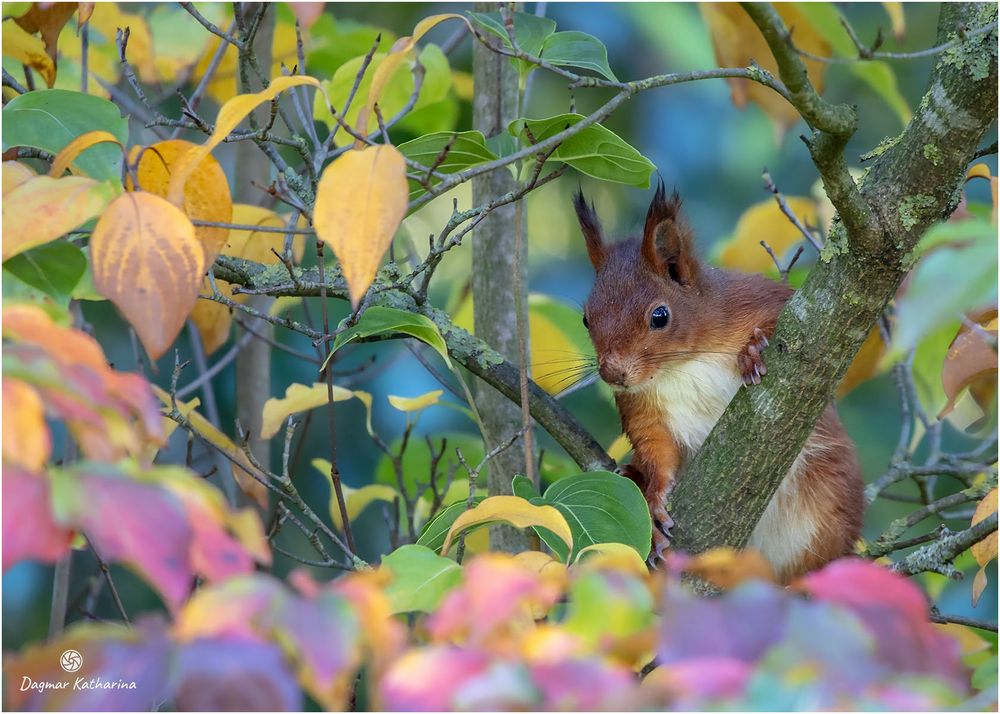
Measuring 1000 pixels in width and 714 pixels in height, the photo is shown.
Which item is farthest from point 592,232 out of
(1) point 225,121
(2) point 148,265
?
(2) point 148,265

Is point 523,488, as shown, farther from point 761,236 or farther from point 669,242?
point 761,236

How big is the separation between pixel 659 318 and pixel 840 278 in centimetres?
68

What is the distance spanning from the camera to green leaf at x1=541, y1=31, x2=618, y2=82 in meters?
1.40

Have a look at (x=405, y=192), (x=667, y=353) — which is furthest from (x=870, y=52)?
(x=667, y=353)

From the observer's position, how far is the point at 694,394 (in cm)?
214

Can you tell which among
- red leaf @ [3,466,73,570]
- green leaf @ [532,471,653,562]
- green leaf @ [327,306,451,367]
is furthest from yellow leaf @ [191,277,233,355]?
red leaf @ [3,466,73,570]

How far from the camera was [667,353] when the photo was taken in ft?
6.90

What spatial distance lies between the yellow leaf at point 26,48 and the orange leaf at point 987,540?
1469 mm

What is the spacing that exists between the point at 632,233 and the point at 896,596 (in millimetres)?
1834

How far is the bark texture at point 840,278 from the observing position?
4.42 feet

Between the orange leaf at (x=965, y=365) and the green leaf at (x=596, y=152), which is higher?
the green leaf at (x=596, y=152)

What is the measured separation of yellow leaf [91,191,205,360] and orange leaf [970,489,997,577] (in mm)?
960

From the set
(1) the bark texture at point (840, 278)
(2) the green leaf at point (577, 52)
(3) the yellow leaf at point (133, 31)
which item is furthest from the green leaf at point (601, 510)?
(3) the yellow leaf at point (133, 31)

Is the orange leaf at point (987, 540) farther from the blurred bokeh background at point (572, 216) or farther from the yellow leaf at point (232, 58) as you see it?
the yellow leaf at point (232, 58)
